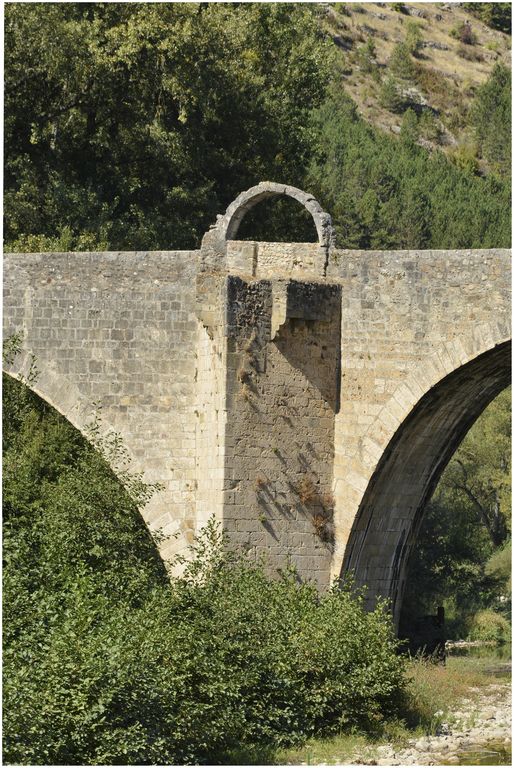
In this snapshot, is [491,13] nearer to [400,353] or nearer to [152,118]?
[152,118]

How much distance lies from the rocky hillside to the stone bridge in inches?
1839

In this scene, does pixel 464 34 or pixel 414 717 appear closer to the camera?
pixel 414 717

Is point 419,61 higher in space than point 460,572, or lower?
higher

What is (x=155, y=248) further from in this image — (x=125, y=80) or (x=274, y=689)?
(x=274, y=689)

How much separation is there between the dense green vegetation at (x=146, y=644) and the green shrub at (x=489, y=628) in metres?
11.8

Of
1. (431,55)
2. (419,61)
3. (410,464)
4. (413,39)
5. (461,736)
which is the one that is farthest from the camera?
(431,55)

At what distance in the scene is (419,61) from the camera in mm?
80562

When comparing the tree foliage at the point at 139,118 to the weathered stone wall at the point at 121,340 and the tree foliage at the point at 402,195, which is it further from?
the tree foliage at the point at 402,195

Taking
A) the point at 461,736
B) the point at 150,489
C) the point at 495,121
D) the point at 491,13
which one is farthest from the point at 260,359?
the point at 491,13

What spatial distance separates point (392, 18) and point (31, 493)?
245ft

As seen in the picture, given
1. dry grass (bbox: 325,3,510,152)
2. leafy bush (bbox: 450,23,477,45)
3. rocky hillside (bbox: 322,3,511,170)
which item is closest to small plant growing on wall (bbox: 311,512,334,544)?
rocky hillside (bbox: 322,3,511,170)

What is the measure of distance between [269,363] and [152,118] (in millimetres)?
9292

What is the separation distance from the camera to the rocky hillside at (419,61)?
2758 inches

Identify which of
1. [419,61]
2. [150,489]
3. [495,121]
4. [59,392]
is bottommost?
[150,489]
